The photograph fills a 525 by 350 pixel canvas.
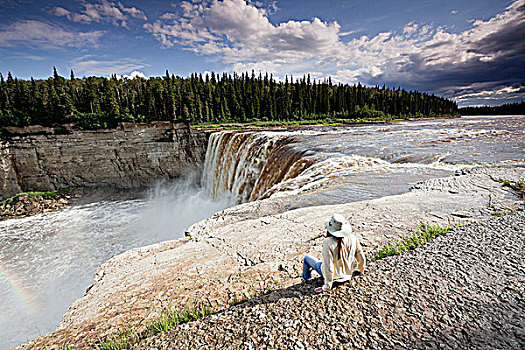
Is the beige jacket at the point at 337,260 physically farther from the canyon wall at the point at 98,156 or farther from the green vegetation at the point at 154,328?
the canyon wall at the point at 98,156

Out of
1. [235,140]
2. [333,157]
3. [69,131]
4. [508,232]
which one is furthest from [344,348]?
A: [69,131]

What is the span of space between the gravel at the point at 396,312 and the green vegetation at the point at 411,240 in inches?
7.8

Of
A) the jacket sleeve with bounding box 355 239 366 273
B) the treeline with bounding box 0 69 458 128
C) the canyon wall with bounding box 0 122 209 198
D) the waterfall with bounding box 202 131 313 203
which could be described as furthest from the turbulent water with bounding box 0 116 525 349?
the treeline with bounding box 0 69 458 128

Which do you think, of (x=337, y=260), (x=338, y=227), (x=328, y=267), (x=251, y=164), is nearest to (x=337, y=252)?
(x=337, y=260)

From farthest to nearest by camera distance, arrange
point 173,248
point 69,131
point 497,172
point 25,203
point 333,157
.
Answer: point 69,131 < point 25,203 < point 333,157 < point 497,172 < point 173,248

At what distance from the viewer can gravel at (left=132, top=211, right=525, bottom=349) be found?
94.2 inches

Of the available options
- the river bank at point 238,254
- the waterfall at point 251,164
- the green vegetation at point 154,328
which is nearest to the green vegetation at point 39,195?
the waterfall at point 251,164

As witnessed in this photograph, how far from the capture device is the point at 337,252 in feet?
10.6

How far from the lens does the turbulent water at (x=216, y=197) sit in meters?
9.64

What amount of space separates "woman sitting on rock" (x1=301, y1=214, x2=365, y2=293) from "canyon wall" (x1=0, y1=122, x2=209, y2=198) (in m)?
31.7

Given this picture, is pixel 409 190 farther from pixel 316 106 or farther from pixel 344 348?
pixel 316 106

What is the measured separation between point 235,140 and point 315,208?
1605 centimetres

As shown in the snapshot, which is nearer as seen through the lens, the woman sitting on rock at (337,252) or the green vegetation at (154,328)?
the green vegetation at (154,328)

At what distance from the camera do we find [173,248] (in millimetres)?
6707
